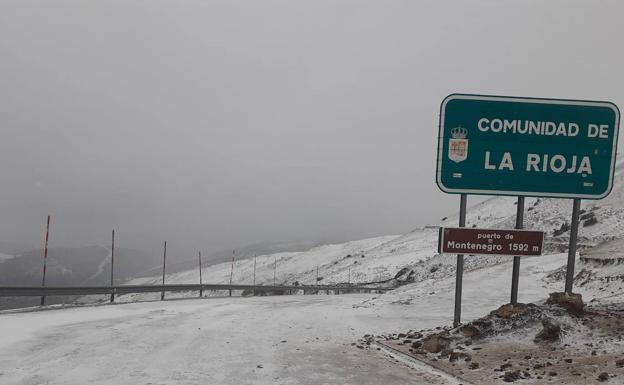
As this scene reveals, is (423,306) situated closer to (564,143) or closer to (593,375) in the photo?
(564,143)

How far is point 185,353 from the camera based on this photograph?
29.1 ft

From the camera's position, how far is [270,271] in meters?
179

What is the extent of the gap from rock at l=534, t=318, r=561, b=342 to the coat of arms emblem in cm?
416

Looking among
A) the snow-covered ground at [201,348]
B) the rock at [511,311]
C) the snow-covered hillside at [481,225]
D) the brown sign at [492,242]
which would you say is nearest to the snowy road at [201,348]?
the snow-covered ground at [201,348]

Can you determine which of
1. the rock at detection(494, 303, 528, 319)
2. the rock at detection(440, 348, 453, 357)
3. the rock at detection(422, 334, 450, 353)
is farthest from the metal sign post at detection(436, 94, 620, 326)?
the rock at detection(440, 348, 453, 357)

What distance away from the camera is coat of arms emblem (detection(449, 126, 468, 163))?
11.3 meters

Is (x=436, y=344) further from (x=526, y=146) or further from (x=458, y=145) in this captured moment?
(x=526, y=146)

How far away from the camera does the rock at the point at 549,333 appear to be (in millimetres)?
8758

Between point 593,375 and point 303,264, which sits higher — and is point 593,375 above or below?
above

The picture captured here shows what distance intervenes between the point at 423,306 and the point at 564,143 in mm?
9211

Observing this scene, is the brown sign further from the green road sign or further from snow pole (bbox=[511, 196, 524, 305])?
the green road sign

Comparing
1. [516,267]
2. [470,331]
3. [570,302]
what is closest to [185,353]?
[470,331]

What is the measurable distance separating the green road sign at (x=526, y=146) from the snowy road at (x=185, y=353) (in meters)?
4.92

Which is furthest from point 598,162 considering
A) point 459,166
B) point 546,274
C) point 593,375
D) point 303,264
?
A: point 303,264
